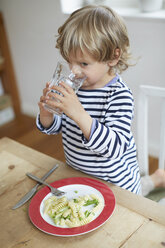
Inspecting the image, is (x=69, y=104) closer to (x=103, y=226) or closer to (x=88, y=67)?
(x=88, y=67)

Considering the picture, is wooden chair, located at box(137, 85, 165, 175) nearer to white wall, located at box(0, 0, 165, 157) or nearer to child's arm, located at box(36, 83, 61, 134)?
child's arm, located at box(36, 83, 61, 134)

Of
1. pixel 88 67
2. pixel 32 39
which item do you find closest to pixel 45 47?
pixel 32 39

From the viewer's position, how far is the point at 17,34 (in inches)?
112

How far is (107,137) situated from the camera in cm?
94

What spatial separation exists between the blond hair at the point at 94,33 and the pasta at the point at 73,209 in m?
0.45

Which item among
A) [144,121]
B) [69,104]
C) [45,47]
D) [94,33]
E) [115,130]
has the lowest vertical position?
[45,47]

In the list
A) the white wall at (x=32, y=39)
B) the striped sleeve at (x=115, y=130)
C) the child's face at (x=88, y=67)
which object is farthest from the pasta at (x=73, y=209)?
the white wall at (x=32, y=39)

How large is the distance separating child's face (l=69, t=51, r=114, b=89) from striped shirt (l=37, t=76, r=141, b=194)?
0.07 meters

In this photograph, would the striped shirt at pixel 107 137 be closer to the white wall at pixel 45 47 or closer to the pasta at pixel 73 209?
the pasta at pixel 73 209

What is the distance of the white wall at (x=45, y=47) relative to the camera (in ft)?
6.56

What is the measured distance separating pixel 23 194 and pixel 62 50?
483 millimetres

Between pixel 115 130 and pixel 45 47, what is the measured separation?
6.10ft

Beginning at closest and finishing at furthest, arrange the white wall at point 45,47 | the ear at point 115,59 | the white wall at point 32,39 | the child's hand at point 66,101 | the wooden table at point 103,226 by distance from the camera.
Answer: the wooden table at point 103,226, the child's hand at point 66,101, the ear at point 115,59, the white wall at point 45,47, the white wall at point 32,39

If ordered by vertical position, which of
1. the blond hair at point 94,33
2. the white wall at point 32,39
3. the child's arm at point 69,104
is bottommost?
the white wall at point 32,39
